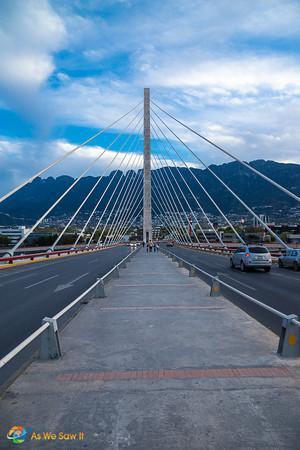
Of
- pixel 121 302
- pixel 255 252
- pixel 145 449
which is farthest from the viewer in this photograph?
pixel 255 252

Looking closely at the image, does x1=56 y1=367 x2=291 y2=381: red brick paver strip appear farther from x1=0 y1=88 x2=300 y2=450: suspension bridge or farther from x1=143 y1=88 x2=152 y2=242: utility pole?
x1=143 y1=88 x2=152 y2=242: utility pole

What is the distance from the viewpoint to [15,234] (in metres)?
103

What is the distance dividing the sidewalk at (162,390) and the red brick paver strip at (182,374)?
13mm

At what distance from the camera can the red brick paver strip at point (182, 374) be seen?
556 cm

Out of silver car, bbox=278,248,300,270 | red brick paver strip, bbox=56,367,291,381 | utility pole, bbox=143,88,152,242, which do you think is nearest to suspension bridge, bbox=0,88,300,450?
red brick paver strip, bbox=56,367,291,381

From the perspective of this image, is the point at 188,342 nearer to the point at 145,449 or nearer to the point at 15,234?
the point at 145,449

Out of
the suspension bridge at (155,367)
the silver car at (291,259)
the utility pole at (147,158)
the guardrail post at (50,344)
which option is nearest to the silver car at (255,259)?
the silver car at (291,259)

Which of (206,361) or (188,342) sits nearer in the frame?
(206,361)

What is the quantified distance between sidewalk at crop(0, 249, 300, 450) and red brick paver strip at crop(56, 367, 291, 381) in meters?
0.01

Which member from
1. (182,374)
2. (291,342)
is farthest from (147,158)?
(182,374)

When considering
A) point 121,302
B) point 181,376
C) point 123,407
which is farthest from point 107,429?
point 121,302

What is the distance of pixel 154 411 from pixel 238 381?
4.61 ft

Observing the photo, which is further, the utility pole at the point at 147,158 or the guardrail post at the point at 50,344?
the utility pole at the point at 147,158

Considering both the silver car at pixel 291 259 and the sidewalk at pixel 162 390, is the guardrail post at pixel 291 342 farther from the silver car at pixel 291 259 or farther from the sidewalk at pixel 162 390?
the silver car at pixel 291 259
